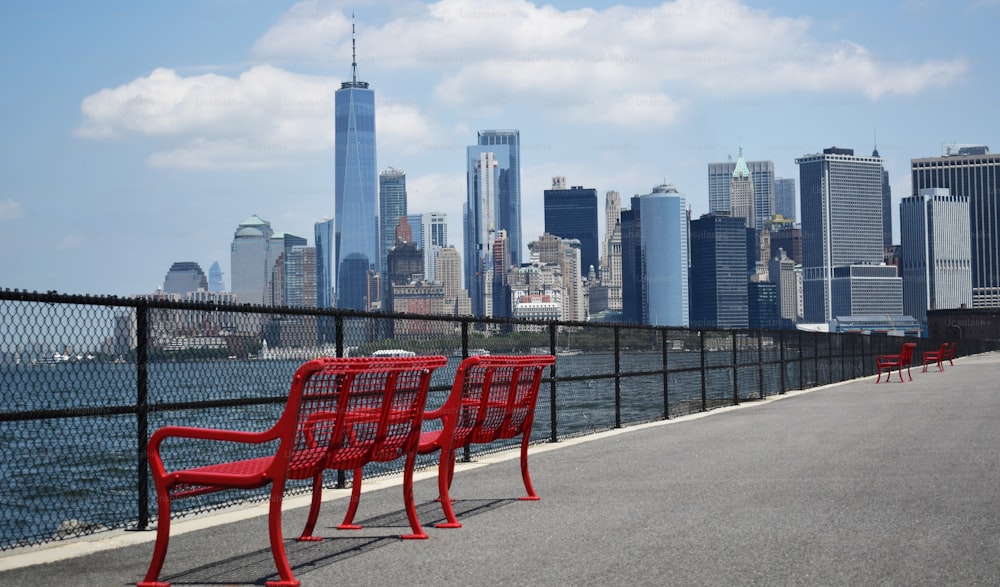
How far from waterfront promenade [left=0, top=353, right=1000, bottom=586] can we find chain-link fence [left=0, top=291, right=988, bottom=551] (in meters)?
1.04

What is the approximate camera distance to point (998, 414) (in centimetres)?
1892

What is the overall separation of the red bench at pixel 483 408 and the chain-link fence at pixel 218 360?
5.42 feet

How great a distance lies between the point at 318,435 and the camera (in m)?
7.08

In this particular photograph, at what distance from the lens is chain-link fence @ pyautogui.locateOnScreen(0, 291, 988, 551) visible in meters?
9.02

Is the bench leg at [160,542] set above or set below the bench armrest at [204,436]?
below

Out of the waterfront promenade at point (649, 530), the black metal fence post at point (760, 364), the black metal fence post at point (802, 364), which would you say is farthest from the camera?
the black metal fence post at point (802, 364)

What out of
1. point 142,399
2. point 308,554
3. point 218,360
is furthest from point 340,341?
point 308,554

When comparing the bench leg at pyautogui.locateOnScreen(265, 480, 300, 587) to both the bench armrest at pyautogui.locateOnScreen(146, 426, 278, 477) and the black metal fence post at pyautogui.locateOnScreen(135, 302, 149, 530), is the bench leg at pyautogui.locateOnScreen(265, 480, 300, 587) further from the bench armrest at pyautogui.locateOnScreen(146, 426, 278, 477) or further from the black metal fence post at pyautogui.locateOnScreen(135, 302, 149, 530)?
the black metal fence post at pyautogui.locateOnScreen(135, 302, 149, 530)

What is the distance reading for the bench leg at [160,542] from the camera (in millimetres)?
6473

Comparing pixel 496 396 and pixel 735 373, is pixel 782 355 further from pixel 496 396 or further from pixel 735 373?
pixel 496 396

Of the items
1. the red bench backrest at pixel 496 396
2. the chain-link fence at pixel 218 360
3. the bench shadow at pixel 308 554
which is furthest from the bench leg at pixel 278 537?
the red bench backrest at pixel 496 396

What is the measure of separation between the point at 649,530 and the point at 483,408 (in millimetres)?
1710

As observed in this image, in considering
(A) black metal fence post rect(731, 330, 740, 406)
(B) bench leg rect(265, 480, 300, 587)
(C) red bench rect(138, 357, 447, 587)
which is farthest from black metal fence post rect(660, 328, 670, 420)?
(B) bench leg rect(265, 480, 300, 587)

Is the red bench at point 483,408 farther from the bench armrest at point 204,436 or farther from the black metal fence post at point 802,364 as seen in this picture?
the black metal fence post at point 802,364
